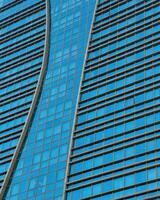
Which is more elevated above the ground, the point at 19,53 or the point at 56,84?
the point at 19,53

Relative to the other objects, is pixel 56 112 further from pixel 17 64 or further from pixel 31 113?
pixel 17 64

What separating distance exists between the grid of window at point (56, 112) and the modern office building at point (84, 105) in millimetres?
205

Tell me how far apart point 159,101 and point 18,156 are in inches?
1113

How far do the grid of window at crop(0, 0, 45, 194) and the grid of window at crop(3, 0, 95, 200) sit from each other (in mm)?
4188

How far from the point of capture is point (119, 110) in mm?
104125

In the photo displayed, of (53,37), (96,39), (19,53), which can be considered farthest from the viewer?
(19,53)

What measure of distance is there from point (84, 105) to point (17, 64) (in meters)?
29.0

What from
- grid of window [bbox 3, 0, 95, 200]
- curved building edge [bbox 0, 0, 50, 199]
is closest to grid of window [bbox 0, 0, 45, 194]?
curved building edge [bbox 0, 0, 50, 199]

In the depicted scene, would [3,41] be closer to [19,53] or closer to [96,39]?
[19,53]

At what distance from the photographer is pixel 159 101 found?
331 feet

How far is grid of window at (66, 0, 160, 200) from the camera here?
9456 cm

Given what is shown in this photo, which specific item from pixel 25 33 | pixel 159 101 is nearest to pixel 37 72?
pixel 25 33

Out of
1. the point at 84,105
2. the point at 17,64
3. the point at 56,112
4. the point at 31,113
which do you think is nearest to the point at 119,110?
the point at 84,105

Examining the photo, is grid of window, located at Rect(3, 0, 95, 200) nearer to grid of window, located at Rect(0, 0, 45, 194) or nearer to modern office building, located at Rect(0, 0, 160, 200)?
modern office building, located at Rect(0, 0, 160, 200)
